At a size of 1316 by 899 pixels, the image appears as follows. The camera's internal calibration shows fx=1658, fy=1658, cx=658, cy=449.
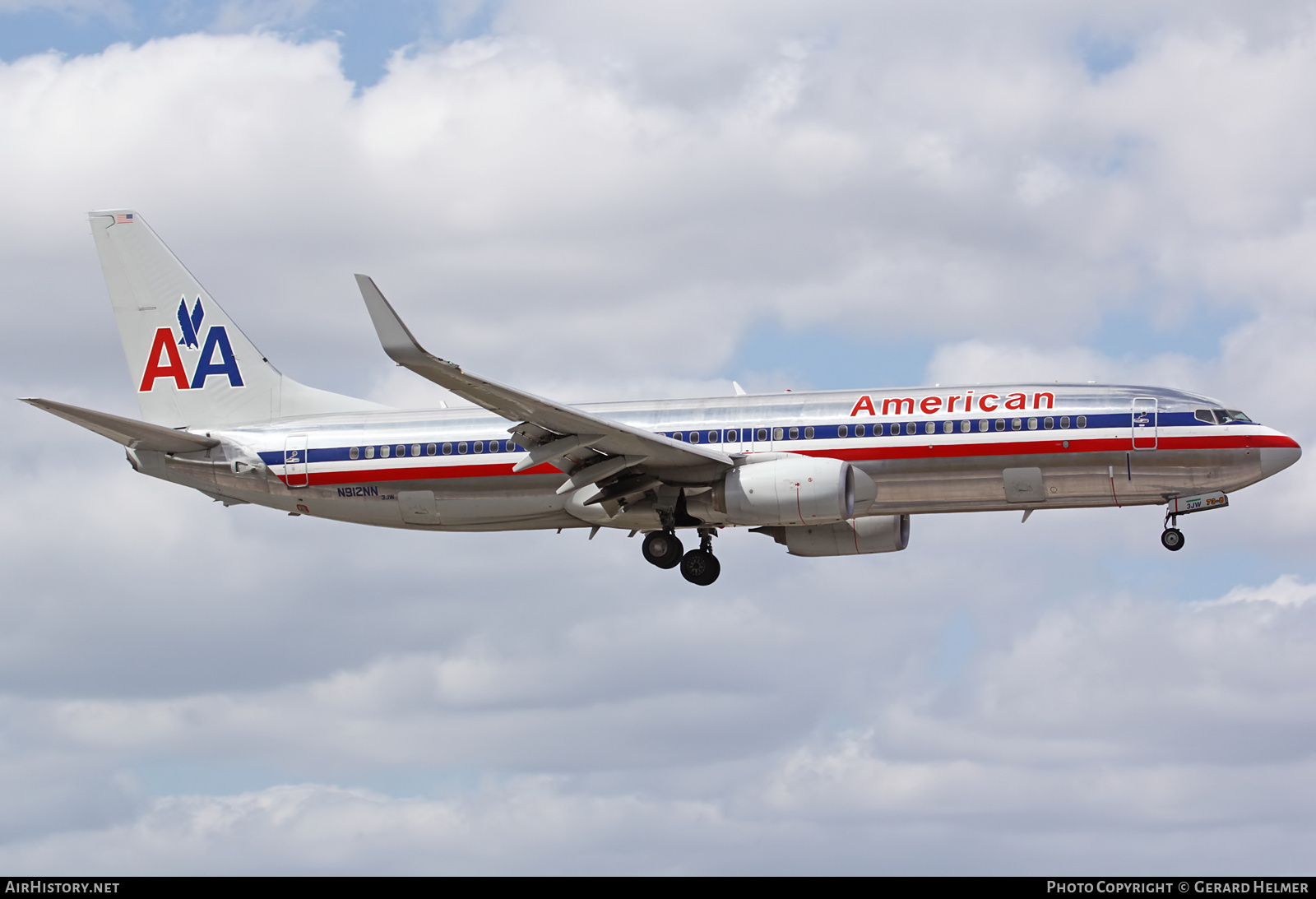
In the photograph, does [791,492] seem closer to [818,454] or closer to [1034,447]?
[818,454]

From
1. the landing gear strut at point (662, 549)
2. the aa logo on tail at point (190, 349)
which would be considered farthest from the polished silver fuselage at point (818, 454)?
the aa logo on tail at point (190, 349)

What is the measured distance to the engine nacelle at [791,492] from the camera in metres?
42.2

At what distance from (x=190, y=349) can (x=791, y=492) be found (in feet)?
Answer: 68.3

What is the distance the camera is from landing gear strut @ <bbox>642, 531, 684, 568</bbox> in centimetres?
4628

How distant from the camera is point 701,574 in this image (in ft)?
154

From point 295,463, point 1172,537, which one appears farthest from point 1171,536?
point 295,463

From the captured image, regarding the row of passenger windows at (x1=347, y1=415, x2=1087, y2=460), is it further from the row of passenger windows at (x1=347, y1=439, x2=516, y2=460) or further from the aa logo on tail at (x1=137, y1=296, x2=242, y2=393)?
the aa logo on tail at (x1=137, y1=296, x2=242, y2=393)

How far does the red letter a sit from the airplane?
69.7 inches

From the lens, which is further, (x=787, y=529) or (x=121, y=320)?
(x=121, y=320)

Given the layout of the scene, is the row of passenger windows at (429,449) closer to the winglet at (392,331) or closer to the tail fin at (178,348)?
the tail fin at (178,348)

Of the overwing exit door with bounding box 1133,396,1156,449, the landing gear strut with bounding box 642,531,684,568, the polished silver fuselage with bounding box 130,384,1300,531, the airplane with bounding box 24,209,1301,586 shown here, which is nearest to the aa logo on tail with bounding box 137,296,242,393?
the airplane with bounding box 24,209,1301,586

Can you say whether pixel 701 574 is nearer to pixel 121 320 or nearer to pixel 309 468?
pixel 309 468

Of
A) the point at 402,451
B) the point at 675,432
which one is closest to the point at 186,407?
the point at 402,451
